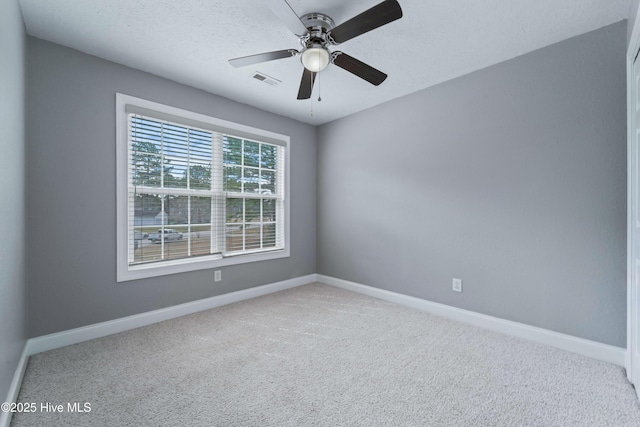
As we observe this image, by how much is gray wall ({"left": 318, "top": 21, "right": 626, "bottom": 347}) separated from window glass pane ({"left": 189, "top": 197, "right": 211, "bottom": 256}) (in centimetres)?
195

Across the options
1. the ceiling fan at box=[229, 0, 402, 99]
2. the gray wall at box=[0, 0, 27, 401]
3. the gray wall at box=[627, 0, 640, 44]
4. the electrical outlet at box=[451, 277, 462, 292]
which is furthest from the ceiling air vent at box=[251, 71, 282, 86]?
the electrical outlet at box=[451, 277, 462, 292]

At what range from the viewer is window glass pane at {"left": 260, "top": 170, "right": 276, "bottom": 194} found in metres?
3.83

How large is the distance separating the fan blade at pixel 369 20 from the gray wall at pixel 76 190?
200 cm

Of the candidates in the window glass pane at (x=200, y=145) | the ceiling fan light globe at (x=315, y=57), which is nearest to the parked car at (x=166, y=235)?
the window glass pane at (x=200, y=145)

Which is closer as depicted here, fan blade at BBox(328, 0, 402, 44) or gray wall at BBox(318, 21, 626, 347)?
fan blade at BBox(328, 0, 402, 44)

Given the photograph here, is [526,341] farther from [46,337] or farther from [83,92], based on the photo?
[83,92]

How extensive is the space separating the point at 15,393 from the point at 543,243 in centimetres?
385

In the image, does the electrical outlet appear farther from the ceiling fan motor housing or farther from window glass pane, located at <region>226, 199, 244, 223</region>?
window glass pane, located at <region>226, 199, 244, 223</region>

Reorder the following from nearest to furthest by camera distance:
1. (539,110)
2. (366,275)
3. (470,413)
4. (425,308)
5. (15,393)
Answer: (470,413)
(15,393)
(539,110)
(425,308)
(366,275)

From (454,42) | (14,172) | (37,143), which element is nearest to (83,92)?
(37,143)

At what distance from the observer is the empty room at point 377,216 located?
1.72 m

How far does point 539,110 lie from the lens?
2.40m

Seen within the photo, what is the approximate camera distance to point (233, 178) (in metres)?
3.50

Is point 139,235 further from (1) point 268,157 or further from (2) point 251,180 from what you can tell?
(1) point 268,157
